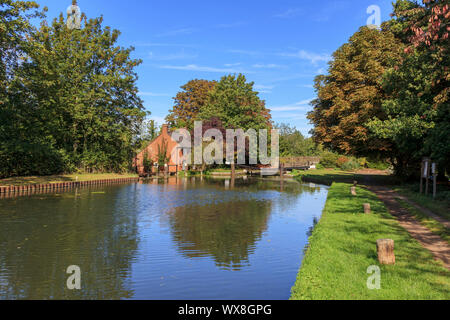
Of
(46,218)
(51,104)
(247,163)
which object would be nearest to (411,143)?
(46,218)

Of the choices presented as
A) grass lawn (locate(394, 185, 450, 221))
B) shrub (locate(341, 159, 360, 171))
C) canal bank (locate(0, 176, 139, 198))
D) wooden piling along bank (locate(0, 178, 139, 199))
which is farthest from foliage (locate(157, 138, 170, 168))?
grass lawn (locate(394, 185, 450, 221))

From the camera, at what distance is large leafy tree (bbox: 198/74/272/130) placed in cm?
5638

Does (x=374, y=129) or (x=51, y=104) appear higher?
(x=51, y=104)

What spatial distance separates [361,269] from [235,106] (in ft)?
169

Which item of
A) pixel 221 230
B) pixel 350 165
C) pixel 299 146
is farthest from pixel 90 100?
pixel 299 146

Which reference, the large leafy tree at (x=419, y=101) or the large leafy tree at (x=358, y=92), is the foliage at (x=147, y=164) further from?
the large leafy tree at (x=419, y=101)

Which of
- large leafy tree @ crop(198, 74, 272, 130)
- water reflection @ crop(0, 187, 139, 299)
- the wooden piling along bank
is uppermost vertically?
large leafy tree @ crop(198, 74, 272, 130)

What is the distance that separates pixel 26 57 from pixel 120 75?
15096 millimetres

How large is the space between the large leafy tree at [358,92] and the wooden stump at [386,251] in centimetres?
1983

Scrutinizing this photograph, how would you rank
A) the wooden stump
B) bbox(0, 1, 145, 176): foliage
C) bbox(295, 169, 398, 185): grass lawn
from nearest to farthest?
the wooden stump < bbox(0, 1, 145, 176): foliage < bbox(295, 169, 398, 185): grass lawn

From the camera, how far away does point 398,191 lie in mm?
24547

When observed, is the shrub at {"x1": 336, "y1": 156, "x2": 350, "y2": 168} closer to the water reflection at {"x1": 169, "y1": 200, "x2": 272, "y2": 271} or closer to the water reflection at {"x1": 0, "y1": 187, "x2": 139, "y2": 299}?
the water reflection at {"x1": 169, "y1": 200, "x2": 272, "y2": 271}

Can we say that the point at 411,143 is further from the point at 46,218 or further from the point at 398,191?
the point at 46,218

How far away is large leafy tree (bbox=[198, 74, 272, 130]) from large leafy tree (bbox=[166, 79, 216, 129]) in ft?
34.6
